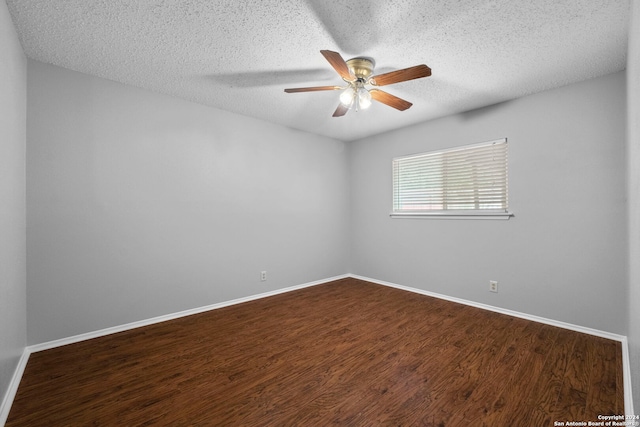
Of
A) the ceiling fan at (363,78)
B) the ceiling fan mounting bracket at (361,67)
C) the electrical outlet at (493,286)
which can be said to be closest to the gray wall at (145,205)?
the ceiling fan at (363,78)

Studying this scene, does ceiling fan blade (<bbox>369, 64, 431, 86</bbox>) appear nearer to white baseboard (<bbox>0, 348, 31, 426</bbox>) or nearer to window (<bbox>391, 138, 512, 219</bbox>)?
window (<bbox>391, 138, 512, 219</bbox>)

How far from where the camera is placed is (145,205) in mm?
2740

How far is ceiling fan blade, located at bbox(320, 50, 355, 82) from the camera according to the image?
1684 mm

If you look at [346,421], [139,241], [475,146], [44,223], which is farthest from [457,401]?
[44,223]

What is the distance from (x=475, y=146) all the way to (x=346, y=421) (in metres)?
3.28

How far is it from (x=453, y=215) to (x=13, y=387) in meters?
4.32

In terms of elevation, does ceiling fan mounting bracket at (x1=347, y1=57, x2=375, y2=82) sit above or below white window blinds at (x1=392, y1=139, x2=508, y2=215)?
above

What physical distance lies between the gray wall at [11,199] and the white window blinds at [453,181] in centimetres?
405

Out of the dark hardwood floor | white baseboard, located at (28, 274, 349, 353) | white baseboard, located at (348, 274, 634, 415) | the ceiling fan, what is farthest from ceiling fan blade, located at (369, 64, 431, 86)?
white baseboard, located at (28, 274, 349, 353)

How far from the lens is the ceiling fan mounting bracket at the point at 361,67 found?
2.15 meters

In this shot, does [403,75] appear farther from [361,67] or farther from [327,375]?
[327,375]

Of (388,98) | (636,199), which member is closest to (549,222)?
(636,199)

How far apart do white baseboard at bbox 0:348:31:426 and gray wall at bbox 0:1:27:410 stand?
0.05 m

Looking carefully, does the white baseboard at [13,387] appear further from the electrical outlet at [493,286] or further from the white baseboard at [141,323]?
the electrical outlet at [493,286]
